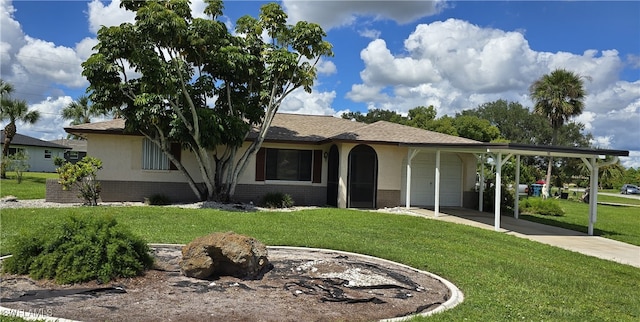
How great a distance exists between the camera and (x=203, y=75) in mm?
15312

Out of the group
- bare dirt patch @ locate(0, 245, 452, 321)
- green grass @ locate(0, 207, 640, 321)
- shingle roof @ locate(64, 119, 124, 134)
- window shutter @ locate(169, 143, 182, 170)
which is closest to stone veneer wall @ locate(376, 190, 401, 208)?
green grass @ locate(0, 207, 640, 321)

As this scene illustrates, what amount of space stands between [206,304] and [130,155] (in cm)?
1328

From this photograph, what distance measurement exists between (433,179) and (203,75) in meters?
10.2

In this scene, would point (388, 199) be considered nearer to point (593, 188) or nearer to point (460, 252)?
point (593, 188)

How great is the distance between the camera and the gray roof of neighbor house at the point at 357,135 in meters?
12.3

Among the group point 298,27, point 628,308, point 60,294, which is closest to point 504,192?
point 298,27

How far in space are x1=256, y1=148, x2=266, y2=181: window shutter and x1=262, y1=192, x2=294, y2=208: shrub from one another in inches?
50.2

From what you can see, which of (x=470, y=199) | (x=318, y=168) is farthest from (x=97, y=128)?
(x=470, y=199)

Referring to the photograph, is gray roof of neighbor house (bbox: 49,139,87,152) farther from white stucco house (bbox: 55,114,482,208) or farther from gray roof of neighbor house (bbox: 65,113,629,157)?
white stucco house (bbox: 55,114,482,208)

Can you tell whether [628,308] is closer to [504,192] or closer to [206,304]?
[206,304]

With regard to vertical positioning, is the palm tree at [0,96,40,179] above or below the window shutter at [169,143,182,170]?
above

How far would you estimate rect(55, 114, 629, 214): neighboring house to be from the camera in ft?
54.5

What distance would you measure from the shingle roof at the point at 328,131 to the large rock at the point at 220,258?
10611mm

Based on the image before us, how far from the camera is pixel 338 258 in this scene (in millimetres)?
7797
